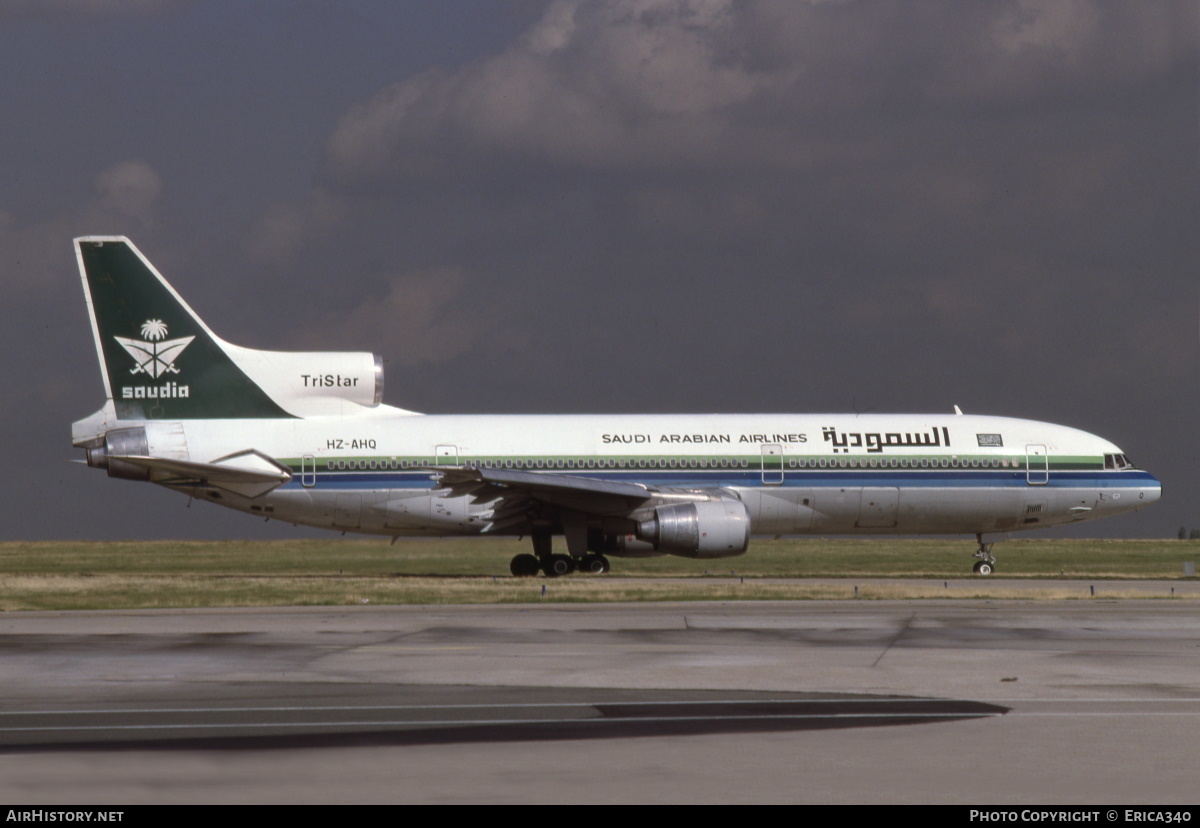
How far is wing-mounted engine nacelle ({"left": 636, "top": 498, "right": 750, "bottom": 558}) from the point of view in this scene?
3200 cm

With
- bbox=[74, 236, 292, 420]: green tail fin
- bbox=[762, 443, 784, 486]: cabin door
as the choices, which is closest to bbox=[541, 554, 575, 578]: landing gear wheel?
bbox=[762, 443, 784, 486]: cabin door

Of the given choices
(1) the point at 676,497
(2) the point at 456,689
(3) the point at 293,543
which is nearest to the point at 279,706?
(2) the point at 456,689

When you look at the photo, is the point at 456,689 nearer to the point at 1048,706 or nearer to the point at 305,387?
the point at 1048,706

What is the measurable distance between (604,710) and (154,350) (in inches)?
994

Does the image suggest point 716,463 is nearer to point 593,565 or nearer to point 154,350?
point 593,565

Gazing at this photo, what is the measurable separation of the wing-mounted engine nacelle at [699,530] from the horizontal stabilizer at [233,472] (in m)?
9.27

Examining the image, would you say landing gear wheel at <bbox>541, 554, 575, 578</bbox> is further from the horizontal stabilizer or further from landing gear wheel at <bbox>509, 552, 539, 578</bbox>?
the horizontal stabilizer

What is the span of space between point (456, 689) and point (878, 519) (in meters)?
23.5

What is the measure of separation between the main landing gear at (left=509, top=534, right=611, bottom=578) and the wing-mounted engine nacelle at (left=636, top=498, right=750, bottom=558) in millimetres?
2922

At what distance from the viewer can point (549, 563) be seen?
34625mm

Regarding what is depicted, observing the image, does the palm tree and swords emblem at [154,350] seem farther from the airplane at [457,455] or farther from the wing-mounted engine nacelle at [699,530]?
the wing-mounted engine nacelle at [699,530]

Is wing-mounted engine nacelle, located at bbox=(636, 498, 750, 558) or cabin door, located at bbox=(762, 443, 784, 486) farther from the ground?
cabin door, located at bbox=(762, 443, 784, 486)

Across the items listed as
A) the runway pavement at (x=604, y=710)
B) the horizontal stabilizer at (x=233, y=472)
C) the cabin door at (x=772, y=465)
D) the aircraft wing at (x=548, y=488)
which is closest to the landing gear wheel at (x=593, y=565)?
the aircraft wing at (x=548, y=488)

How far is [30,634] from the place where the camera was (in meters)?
20.0
